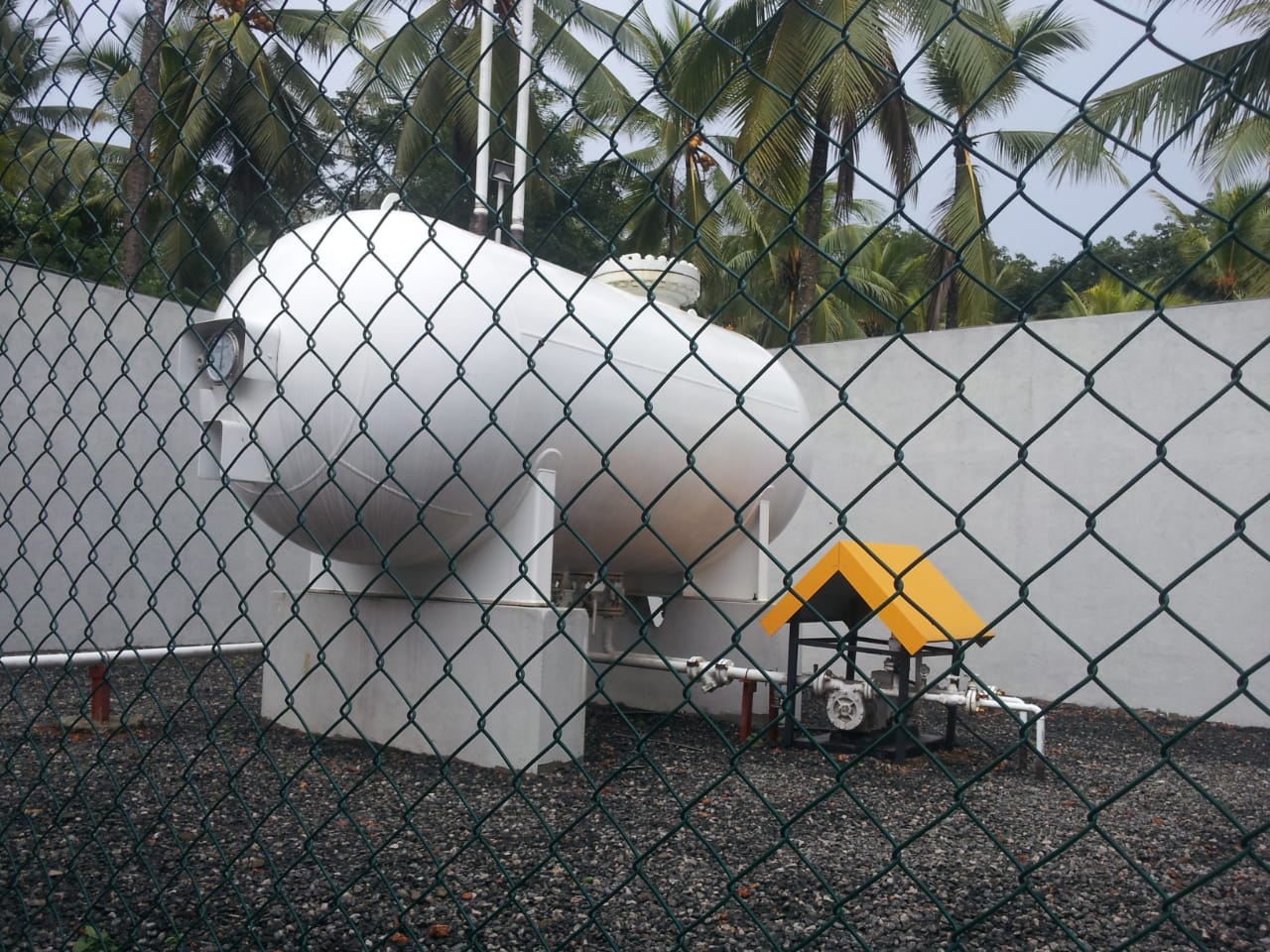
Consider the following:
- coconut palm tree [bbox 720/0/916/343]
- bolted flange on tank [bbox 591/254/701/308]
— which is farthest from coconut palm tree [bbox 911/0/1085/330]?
bolted flange on tank [bbox 591/254/701/308]

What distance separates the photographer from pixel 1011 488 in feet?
21.6

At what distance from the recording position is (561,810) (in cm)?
329

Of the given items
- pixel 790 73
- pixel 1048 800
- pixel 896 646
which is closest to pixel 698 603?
pixel 896 646

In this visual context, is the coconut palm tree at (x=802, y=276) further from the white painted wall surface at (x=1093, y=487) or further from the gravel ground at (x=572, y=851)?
the gravel ground at (x=572, y=851)

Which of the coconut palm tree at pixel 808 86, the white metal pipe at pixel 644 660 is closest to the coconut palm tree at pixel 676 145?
the coconut palm tree at pixel 808 86

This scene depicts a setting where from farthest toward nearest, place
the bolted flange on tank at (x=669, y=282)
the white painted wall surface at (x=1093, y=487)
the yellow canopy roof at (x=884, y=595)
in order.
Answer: the white painted wall surface at (x=1093, y=487), the bolted flange on tank at (x=669, y=282), the yellow canopy roof at (x=884, y=595)

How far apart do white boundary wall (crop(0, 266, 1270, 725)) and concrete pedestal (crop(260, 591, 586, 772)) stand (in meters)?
1.79

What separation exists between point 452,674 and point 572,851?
0.90 meters

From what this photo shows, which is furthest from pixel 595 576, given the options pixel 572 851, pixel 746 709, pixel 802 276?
pixel 802 276

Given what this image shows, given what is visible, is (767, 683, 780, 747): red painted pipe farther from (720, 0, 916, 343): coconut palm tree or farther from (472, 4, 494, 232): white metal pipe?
(720, 0, 916, 343): coconut palm tree

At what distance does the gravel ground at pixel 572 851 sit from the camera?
2.01 m

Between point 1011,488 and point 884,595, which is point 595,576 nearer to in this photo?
point 884,595

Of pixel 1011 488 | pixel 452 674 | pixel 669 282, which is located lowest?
pixel 452 674

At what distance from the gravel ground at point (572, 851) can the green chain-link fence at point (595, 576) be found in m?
0.02
